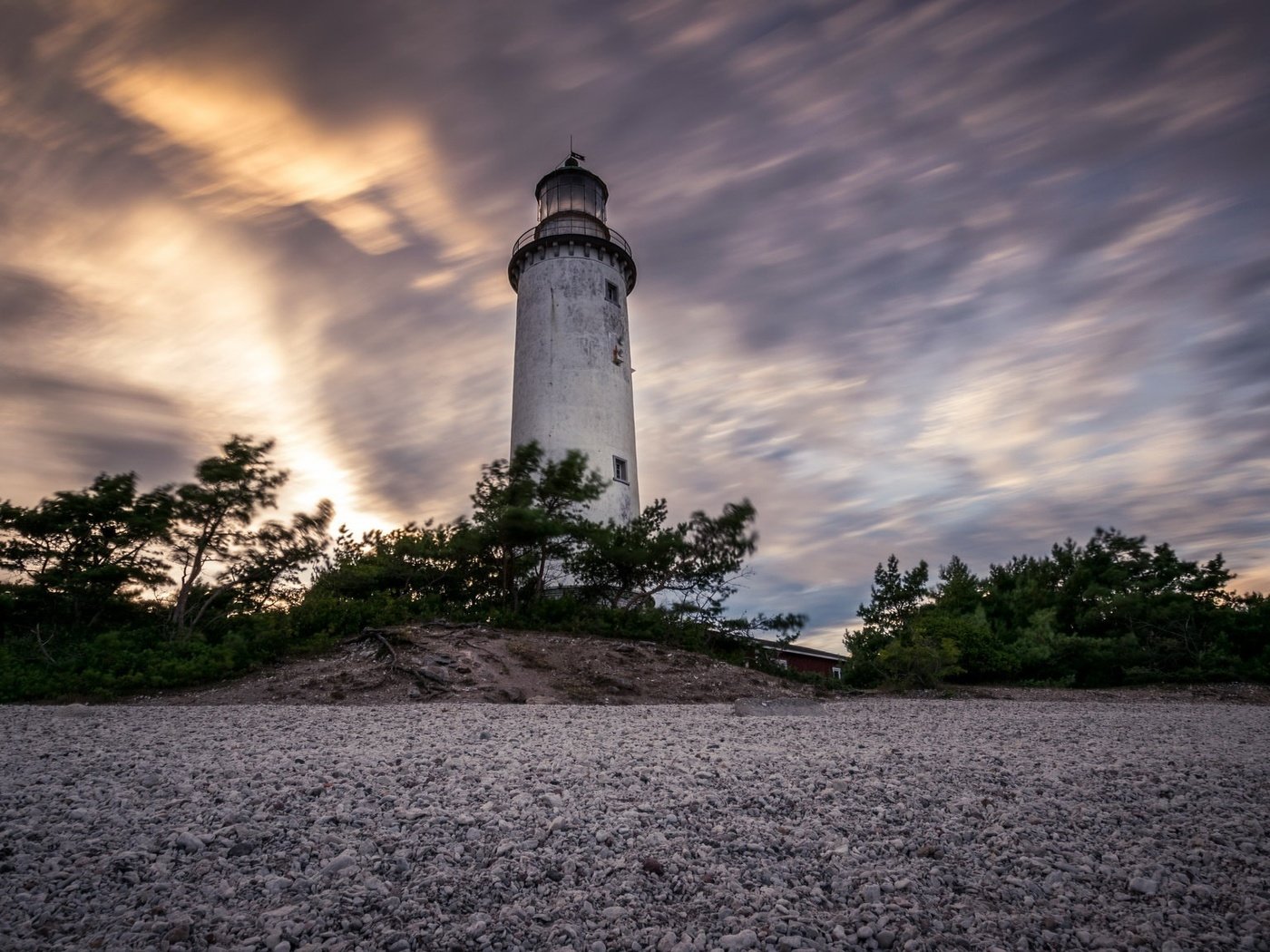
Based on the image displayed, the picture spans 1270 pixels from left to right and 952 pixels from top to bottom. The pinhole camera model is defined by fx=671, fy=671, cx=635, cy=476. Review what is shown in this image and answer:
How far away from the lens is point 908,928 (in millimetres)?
2770

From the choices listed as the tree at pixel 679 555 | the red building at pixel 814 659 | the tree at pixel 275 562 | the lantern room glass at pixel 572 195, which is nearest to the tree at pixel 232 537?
the tree at pixel 275 562

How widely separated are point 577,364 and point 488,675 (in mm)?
11939

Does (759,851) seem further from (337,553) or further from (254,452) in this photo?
(337,553)

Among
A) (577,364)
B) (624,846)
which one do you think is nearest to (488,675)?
(624,846)

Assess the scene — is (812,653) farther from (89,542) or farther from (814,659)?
(89,542)

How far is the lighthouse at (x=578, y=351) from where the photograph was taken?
2038 centimetres

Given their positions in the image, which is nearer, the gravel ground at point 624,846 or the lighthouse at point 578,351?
the gravel ground at point 624,846

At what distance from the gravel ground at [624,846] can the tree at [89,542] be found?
877 centimetres

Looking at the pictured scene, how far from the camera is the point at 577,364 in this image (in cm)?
2089

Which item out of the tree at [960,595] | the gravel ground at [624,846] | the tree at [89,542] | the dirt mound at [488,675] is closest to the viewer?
the gravel ground at [624,846]

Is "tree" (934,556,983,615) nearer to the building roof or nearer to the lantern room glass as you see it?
the building roof

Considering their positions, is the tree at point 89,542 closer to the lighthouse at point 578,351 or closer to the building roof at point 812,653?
the lighthouse at point 578,351

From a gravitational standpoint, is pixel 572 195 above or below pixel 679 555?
above

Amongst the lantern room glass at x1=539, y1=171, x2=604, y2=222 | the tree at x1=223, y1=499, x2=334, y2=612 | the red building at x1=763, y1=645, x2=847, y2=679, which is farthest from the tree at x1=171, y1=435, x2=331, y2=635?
the red building at x1=763, y1=645, x2=847, y2=679
